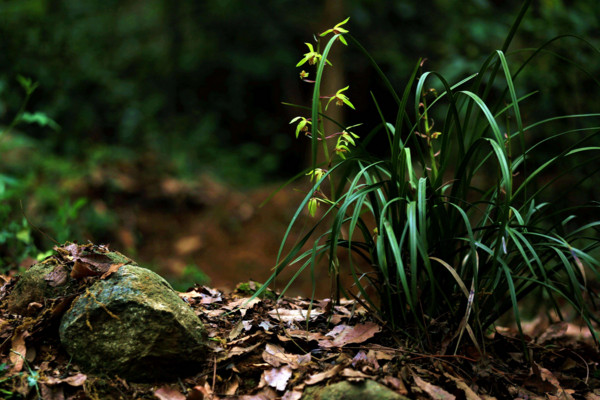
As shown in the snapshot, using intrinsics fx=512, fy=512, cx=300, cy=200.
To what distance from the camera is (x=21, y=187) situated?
4.58 metres

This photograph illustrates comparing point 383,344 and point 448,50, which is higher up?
point 448,50

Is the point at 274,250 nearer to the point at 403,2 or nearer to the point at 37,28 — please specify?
the point at 37,28

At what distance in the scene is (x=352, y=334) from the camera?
1.87 meters

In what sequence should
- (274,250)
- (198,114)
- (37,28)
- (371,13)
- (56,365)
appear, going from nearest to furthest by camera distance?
(56,365)
(274,250)
(37,28)
(371,13)
(198,114)

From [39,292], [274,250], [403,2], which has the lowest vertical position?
[274,250]

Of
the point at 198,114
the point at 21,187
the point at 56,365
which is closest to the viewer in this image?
the point at 56,365

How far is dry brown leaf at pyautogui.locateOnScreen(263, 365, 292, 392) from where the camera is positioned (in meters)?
1.65

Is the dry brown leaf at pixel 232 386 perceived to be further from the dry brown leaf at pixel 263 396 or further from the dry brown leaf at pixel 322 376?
the dry brown leaf at pixel 322 376

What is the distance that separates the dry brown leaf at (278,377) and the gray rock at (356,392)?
0.12 meters

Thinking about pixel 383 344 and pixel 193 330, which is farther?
pixel 383 344

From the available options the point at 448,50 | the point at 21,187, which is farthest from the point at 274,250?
the point at 448,50

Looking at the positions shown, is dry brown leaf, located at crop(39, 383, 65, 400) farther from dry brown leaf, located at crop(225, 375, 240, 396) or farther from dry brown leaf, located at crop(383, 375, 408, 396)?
dry brown leaf, located at crop(383, 375, 408, 396)

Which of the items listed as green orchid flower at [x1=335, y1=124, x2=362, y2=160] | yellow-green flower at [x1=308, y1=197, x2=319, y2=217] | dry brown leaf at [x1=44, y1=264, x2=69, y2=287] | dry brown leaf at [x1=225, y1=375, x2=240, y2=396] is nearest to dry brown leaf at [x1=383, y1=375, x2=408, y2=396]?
dry brown leaf at [x1=225, y1=375, x2=240, y2=396]

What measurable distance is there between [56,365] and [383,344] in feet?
3.64
